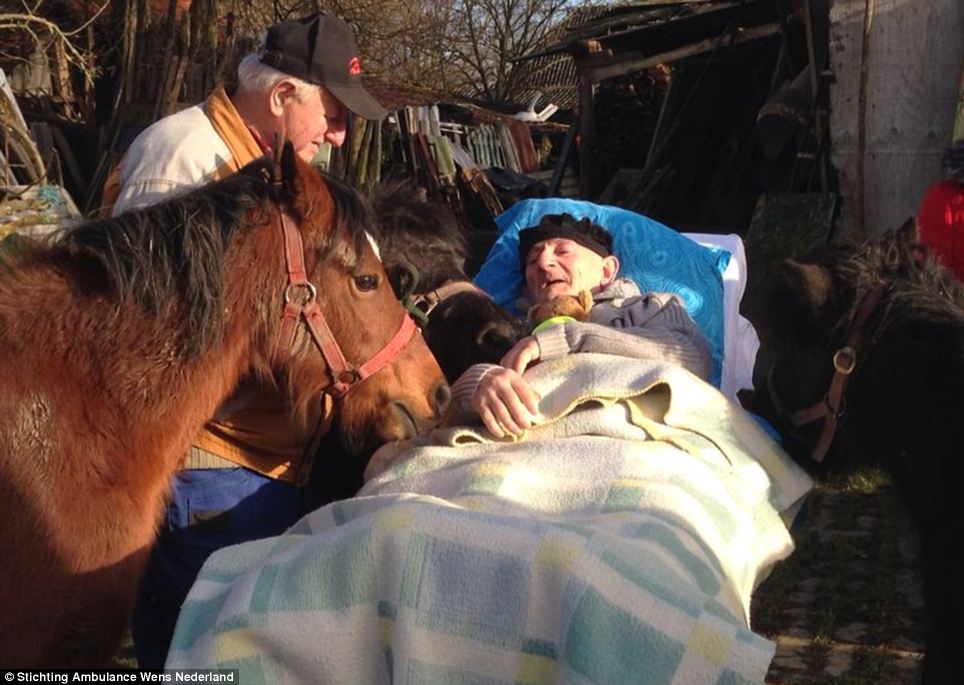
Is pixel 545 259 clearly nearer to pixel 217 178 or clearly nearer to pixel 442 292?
pixel 442 292

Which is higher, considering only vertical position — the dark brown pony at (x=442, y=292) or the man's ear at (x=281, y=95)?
the man's ear at (x=281, y=95)

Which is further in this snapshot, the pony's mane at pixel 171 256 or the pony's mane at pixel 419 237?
the pony's mane at pixel 419 237

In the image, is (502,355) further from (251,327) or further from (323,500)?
(251,327)

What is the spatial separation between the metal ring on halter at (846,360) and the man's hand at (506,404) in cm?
96

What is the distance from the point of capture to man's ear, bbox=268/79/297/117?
2.95 meters

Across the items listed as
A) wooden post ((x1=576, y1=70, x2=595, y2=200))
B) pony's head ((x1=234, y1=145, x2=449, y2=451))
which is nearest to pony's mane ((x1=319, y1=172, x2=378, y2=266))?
pony's head ((x1=234, y1=145, x2=449, y2=451))

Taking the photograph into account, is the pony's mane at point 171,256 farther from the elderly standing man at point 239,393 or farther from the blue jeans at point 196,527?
the blue jeans at point 196,527

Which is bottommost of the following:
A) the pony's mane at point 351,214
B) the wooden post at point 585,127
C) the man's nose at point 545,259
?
the wooden post at point 585,127

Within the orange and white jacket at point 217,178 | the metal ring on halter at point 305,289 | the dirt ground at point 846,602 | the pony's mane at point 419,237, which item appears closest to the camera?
the metal ring on halter at point 305,289

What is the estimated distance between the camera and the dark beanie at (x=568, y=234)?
3539mm

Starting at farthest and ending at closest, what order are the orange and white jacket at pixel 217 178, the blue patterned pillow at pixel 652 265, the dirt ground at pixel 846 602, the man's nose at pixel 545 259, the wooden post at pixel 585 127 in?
1. the wooden post at pixel 585 127
2. the dirt ground at pixel 846 602
3. the blue patterned pillow at pixel 652 265
4. the man's nose at pixel 545 259
5. the orange and white jacket at pixel 217 178

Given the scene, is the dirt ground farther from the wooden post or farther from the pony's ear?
the wooden post

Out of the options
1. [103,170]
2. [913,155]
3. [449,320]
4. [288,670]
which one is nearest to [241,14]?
[103,170]

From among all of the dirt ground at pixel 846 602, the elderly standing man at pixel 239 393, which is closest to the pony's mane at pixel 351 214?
the elderly standing man at pixel 239 393
